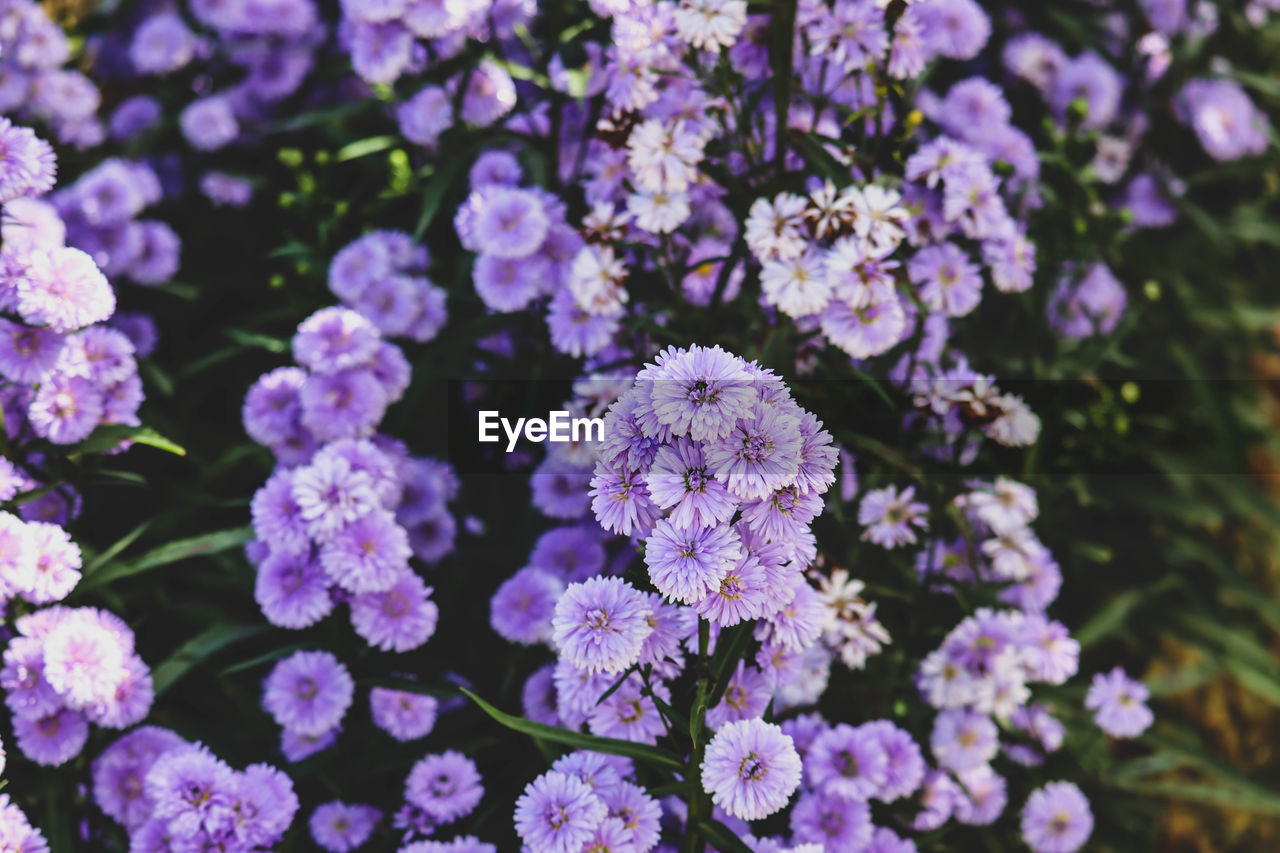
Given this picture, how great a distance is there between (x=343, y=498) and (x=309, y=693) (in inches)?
12.5

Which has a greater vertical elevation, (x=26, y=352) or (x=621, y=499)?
(x=621, y=499)

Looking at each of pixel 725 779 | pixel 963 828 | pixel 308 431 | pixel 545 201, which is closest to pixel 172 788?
pixel 308 431

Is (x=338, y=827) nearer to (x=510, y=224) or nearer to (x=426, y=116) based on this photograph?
(x=510, y=224)

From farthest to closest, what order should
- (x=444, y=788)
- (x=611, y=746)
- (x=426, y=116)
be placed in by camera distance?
(x=426, y=116) < (x=444, y=788) < (x=611, y=746)

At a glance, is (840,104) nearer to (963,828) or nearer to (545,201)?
(545,201)

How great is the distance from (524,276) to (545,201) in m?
0.15

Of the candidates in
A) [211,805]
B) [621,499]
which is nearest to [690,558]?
[621,499]

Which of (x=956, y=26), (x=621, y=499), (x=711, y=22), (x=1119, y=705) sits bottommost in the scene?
(x=1119, y=705)

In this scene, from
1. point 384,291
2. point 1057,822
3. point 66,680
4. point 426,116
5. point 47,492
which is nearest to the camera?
point 66,680

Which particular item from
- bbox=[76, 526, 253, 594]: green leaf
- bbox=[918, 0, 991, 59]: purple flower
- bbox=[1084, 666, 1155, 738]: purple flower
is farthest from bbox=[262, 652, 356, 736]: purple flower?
bbox=[918, 0, 991, 59]: purple flower

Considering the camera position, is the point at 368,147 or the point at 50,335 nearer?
the point at 50,335

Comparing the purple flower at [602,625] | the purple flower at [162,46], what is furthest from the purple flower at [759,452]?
the purple flower at [162,46]

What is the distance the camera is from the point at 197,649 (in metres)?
1.58

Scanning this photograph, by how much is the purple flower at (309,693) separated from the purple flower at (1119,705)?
136cm
